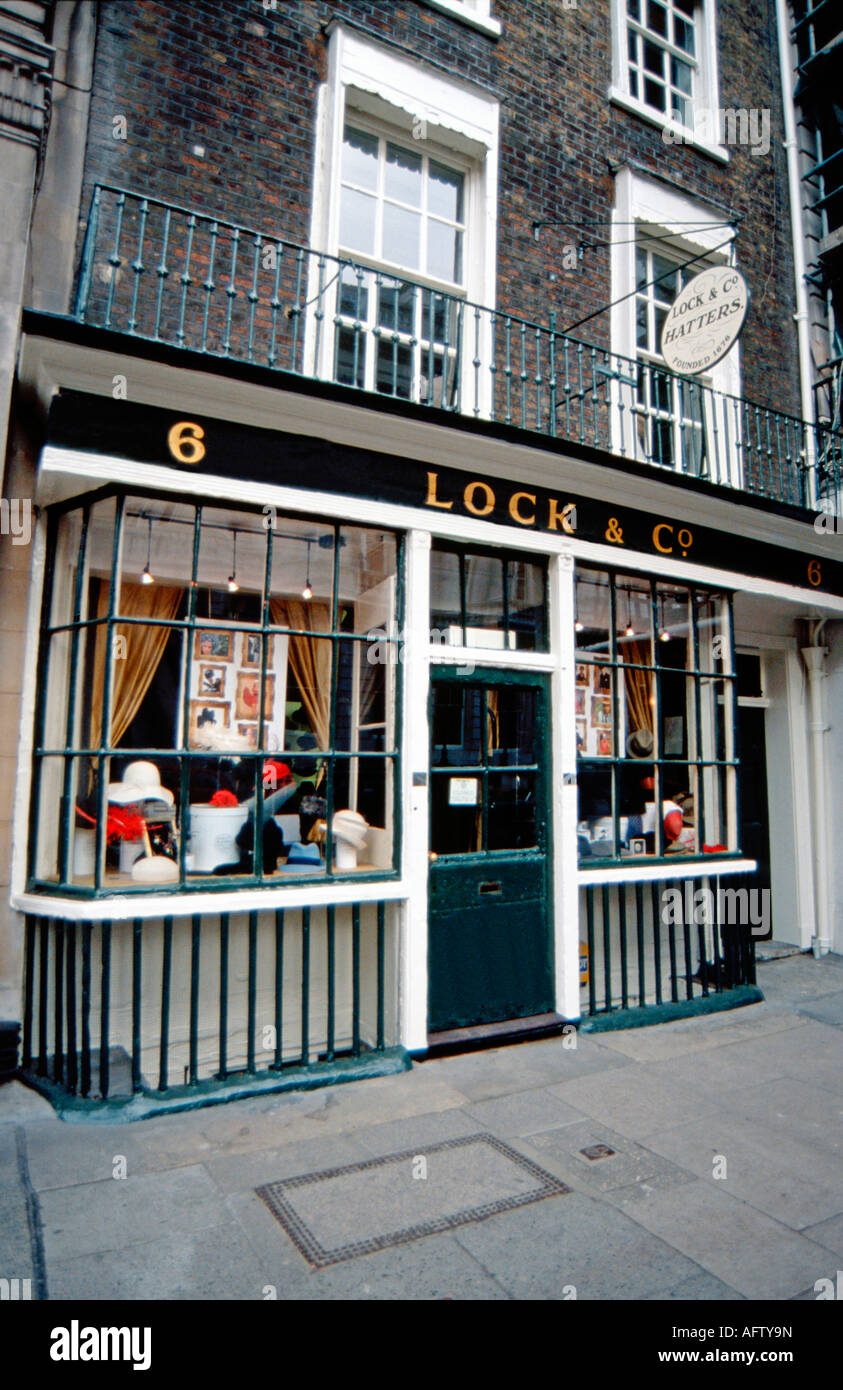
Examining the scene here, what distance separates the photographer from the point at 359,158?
21.9 feet

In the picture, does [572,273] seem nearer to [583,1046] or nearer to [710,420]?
[710,420]

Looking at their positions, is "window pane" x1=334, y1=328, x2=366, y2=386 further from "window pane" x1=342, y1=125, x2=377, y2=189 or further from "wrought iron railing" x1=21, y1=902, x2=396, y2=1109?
"wrought iron railing" x1=21, y1=902, x2=396, y2=1109

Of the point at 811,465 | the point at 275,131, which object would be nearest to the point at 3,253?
the point at 275,131

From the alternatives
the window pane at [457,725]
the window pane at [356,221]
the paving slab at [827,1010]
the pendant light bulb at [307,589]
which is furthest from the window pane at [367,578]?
the paving slab at [827,1010]

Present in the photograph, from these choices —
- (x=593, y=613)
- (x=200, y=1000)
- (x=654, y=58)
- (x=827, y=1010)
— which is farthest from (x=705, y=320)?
(x=200, y=1000)

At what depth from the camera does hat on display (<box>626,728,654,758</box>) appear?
6723 millimetres

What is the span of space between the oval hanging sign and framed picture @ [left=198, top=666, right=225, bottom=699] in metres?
4.63

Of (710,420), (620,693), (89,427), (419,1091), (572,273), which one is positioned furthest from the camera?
(710,420)

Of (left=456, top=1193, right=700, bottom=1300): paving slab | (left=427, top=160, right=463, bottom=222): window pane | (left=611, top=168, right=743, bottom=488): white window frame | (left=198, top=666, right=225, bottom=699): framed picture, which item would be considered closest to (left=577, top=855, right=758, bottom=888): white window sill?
(left=456, top=1193, right=700, bottom=1300): paving slab

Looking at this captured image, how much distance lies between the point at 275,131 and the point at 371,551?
3.40 metres

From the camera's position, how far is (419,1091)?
4629 mm

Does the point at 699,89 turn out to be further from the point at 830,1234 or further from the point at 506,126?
the point at 830,1234

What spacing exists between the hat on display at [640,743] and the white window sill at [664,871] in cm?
89
